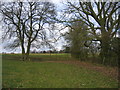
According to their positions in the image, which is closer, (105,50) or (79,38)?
(105,50)

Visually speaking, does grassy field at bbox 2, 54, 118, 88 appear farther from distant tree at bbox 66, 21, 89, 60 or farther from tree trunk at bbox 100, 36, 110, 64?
distant tree at bbox 66, 21, 89, 60

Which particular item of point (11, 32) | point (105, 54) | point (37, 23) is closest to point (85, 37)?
point (105, 54)

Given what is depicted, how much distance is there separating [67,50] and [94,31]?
9.67 m

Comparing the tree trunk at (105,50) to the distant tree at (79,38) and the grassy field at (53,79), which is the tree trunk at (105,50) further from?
the grassy field at (53,79)

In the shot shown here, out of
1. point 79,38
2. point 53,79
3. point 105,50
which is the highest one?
point 79,38

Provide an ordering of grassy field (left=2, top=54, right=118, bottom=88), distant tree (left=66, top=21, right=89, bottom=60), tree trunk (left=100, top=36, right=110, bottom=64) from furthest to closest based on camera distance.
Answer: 1. distant tree (left=66, top=21, right=89, bottom=60)
2. tree trunk (left=100, top=36, right=110, bottom=64)
3. grassy field (left=2, top=54, right=118, bottom=88)

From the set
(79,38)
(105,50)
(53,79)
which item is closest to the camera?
(53,79)

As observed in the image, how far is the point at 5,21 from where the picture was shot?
23.0m

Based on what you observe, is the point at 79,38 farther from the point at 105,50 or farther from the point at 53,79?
the point at 53,79

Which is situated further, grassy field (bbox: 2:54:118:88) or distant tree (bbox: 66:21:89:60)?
distant tree (bbox: 66:21:89:60)

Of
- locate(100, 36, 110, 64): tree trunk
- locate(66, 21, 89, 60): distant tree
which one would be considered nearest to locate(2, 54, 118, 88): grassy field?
locate(100, 36, 110, 64): tree trunk

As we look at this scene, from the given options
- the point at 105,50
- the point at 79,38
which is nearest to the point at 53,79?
the point at 105,50

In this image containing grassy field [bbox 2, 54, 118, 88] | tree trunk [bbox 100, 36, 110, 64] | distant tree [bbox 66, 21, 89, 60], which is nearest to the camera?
grassy field [bbox 2, 54, 118, 88]

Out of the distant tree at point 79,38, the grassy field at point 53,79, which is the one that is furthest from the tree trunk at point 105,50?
the grassy field at point 53,79
